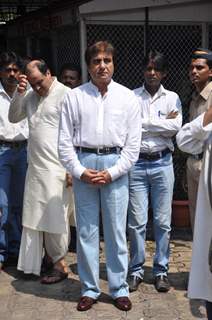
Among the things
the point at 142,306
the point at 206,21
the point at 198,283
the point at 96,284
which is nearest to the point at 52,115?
the point at 96,284

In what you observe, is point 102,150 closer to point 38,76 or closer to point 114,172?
point 114,172

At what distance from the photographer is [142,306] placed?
410cm

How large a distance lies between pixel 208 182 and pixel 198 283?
58cm

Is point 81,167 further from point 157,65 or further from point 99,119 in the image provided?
point 157,65

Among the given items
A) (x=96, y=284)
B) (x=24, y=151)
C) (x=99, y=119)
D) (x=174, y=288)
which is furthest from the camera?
(x=24, y=151)

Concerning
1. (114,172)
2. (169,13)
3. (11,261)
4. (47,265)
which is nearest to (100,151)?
(114,172)

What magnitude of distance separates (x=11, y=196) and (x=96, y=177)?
1524 mm

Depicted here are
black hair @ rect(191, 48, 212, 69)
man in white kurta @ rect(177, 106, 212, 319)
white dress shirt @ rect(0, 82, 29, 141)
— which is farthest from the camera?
white dress shirt @ rect(0, 82, 29, 141)

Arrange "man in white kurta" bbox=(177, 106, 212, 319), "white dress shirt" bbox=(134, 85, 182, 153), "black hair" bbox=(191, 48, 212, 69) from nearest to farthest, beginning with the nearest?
1. "man in white kurta" bbox=(177, 106, 212, 319)
2. "black hair" bbox=(191, 48, 212, 69)
3. "white dress shirt" bbox=(134, 85, 182, 153)

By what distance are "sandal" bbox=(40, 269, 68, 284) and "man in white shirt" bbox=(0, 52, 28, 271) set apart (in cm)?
54

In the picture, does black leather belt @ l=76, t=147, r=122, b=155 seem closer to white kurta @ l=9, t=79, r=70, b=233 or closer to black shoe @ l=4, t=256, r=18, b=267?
white kurta @ l=9, t=79, r=70, b=233

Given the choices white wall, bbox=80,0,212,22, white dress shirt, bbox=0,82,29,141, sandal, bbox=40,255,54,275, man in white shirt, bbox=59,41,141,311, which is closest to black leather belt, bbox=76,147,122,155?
man in white shirt, bbox=59,41,141,311

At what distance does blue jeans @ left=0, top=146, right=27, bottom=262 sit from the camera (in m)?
4.84

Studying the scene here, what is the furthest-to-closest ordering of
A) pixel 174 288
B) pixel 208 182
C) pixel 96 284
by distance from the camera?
pixel 174 288, pixel 96 284, pixel 208 182
